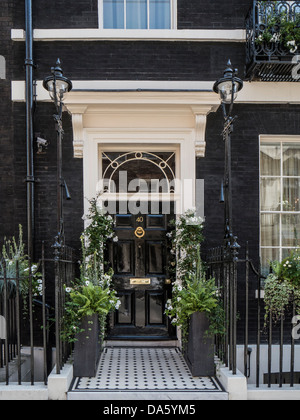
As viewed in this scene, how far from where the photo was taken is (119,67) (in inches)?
279

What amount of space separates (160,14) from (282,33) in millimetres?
2010

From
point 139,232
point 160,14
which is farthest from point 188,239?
point 160,14

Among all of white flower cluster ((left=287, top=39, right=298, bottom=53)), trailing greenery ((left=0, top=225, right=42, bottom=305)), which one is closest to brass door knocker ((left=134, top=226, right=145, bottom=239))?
trailing greenery ((left=0, top=225, right=42, bottom=305))

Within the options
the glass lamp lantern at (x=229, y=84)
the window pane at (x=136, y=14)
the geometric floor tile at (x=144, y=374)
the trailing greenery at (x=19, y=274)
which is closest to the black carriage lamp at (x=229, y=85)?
the glass lamp lantern at (x=229, y=84)

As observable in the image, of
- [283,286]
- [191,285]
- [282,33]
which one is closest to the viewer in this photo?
[191,285]

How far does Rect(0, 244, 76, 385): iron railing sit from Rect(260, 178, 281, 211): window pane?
3126 millimetres

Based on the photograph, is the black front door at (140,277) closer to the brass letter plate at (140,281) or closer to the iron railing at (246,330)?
the brass letter plate at (140,281)

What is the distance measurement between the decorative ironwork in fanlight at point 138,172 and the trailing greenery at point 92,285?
2.66 ft

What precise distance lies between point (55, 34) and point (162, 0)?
1.85 metres

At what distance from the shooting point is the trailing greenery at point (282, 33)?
6617 mm

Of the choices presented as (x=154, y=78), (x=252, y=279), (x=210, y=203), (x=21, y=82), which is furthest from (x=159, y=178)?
(x=21, y=82)

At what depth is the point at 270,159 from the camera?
732 centimetres

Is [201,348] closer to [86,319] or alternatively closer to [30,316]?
[86,319]

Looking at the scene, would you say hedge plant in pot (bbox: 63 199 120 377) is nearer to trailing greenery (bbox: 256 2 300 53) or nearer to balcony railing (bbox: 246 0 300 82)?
balcony railing (bbox: 246 0 300 82)
